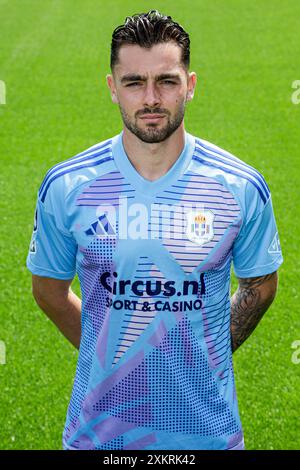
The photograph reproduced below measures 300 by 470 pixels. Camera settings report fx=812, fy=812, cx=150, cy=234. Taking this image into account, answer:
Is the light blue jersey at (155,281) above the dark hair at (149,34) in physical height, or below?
below

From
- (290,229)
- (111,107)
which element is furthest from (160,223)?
(111,107)

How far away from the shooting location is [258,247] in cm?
332

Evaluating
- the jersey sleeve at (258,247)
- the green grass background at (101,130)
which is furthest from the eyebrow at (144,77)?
the green grass background at (101,130)

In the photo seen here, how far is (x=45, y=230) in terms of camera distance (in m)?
3.29

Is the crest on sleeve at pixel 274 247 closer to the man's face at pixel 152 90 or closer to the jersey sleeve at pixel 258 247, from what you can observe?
the jersey sleeve at pixel 258 247

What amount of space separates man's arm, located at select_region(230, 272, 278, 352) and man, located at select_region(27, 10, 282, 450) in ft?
0.86

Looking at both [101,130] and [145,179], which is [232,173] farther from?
[101,130]

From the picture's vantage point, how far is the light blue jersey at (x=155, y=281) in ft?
10.3

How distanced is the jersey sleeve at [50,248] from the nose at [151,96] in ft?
1.96

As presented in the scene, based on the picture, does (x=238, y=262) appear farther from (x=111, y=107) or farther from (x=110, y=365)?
(x=111, y=107)

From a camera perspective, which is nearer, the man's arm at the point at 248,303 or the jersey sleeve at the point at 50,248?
the jersey sleeve at the point at 50,248

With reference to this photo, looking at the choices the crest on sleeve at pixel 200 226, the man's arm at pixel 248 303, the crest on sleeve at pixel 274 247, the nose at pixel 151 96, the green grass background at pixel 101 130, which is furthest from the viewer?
the green grass background at pixel 101 130

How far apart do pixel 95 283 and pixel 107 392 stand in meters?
0.44

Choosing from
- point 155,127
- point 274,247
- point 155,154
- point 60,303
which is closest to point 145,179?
point 155,154
